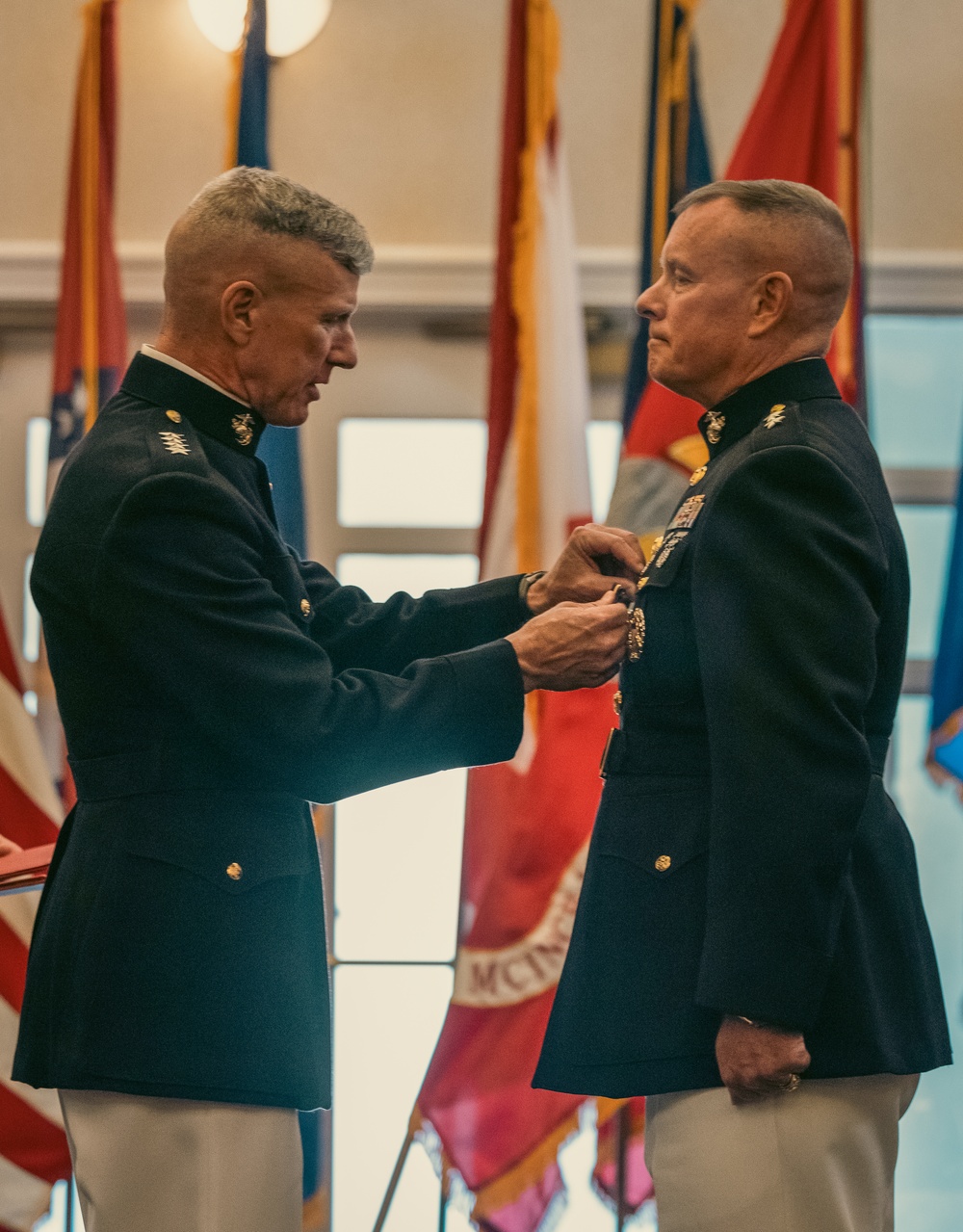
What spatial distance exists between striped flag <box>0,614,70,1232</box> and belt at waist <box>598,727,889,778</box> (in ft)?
5.54

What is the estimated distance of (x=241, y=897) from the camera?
1323 millimetres

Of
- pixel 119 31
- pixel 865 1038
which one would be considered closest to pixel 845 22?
pixel 119 31

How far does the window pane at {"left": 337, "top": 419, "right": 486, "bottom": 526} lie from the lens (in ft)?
10.7

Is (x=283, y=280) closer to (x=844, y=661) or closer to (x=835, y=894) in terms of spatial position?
(x=844, y=661)

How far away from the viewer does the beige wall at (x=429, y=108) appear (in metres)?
3.21

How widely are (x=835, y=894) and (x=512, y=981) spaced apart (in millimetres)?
1605

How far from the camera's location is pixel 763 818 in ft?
3.88

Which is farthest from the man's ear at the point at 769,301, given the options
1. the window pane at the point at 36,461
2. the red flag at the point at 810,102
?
the window pane at the point at 36,461

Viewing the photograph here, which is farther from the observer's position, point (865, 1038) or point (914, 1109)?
point (914, 1109)

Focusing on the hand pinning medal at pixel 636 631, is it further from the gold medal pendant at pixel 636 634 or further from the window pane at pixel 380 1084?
the window pane at pixel 380 1084

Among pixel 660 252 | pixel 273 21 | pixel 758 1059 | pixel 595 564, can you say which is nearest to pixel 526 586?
pixel 595 564

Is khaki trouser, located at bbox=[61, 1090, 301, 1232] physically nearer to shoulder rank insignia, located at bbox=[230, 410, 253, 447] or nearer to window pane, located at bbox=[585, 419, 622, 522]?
shoulder rank insignia, located at bbox=[230, 410, 253, 447]

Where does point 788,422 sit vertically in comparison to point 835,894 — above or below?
above

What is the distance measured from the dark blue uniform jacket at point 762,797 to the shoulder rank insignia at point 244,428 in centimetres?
46
